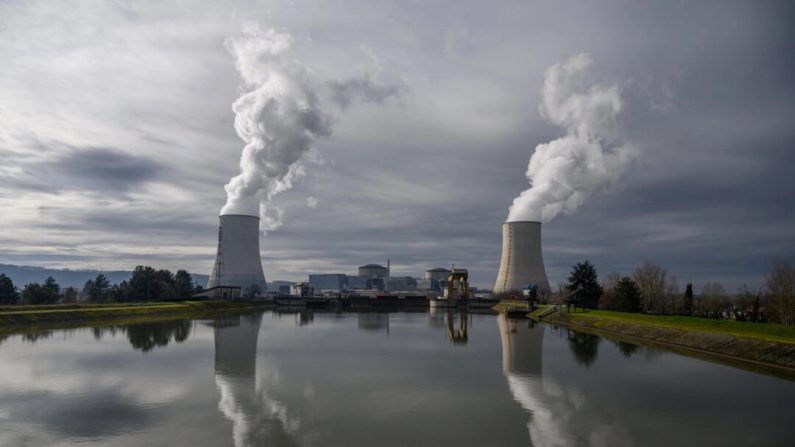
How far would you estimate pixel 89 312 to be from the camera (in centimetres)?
5403

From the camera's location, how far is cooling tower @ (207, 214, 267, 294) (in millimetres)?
78062

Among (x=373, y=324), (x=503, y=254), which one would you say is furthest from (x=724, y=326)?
(x=503, y=254)

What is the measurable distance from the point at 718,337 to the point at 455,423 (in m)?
23.7

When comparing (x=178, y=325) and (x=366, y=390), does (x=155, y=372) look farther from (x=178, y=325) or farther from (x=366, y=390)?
(x=178, y=325)

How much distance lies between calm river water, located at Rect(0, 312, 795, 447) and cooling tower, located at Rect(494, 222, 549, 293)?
43.1 metres

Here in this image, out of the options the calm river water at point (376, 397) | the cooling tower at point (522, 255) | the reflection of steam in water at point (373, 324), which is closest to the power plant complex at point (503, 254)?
the cooling tower at point (522, 255)

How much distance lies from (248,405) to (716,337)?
28056 millimetres

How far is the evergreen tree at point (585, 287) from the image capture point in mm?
68312

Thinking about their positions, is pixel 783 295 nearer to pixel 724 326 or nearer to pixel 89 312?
pixel 724 326

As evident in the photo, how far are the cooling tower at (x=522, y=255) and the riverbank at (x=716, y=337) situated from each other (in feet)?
91.7

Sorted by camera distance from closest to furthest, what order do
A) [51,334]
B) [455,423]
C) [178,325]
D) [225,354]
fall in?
[455,423]
[225,354]
[51,334]
[178,325]

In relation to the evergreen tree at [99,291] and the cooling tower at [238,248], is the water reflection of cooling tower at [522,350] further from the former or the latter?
the evergreen tree at [99,291]

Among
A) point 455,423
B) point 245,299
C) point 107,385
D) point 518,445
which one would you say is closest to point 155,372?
point 107,385

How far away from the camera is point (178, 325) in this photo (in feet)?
167
